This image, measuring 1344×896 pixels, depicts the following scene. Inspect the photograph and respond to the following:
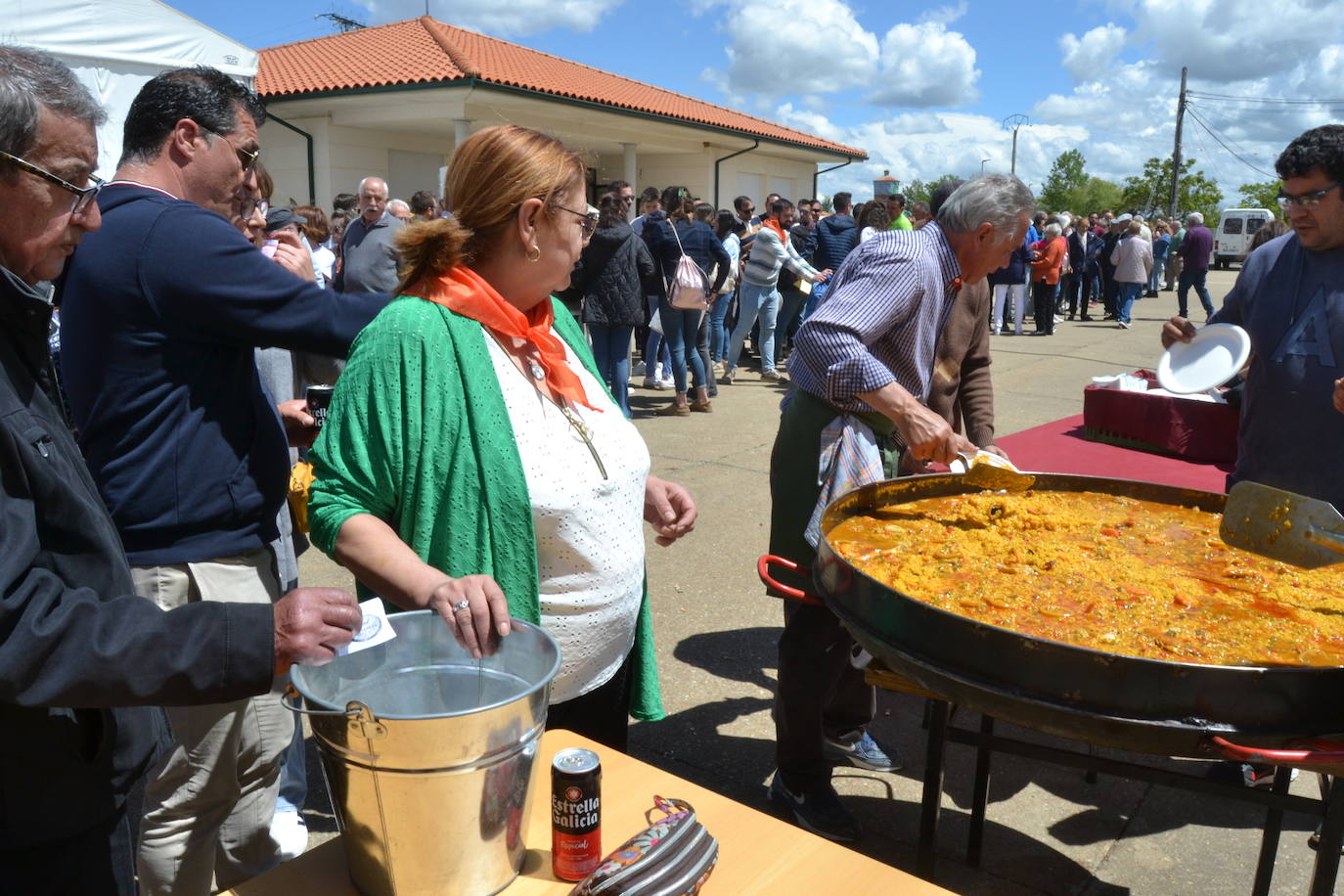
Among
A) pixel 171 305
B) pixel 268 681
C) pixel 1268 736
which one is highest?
pixel 171 305

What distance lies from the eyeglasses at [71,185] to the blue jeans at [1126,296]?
18661mm

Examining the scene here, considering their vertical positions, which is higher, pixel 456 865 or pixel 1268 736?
pixel 1268 736

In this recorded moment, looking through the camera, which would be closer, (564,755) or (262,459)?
(564,755)

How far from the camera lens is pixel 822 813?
3025mm

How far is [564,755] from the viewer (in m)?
1.39

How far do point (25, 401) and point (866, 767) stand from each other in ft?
9.81

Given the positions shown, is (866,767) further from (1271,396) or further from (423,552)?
(423,552)

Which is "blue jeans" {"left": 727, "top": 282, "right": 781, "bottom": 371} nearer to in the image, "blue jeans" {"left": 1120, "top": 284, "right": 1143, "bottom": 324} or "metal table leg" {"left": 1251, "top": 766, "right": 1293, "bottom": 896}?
"metal table leg" {"left": 1251, "top": 766, "right": 1293, "bottom": 896}

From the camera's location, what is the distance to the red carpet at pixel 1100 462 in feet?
21.6

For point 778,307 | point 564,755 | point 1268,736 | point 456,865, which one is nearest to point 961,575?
point 1268,736

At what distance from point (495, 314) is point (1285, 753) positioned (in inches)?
64.3

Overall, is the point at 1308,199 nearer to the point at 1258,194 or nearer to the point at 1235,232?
the point at 1235,232

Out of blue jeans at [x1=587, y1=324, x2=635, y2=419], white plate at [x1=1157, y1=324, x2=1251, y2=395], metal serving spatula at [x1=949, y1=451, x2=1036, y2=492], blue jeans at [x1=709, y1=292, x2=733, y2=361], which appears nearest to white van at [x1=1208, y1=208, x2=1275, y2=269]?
blue jeans at [x1=709, y1=292, x2=733, y2=361]

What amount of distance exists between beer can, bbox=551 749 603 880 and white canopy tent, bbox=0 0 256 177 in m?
7.29
